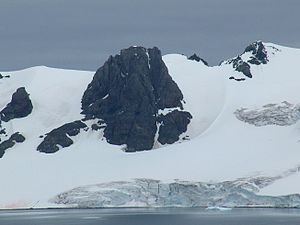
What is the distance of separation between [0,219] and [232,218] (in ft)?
148

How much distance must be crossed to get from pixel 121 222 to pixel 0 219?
105ft

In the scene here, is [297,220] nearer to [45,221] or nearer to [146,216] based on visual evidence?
[146,216]

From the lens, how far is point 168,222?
17412 centimetres

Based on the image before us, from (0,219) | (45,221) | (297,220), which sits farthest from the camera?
(0,219)

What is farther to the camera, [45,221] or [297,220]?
[45,221]

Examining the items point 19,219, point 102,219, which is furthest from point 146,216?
point 19,219

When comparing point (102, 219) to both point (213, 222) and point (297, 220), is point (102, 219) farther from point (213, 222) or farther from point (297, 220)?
point (297, 220)

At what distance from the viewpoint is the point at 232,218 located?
601 feet

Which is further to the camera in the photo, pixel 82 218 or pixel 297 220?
pixel 82 218

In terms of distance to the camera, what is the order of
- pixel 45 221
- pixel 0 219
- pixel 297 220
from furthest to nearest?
pixel 0 219
pixel 45 221
pixel 297 220

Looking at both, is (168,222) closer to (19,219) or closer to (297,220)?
(297,220)

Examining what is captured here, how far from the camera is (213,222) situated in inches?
6870

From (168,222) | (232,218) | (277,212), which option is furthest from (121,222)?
(277,212)

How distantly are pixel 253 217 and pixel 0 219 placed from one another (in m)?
48.7
